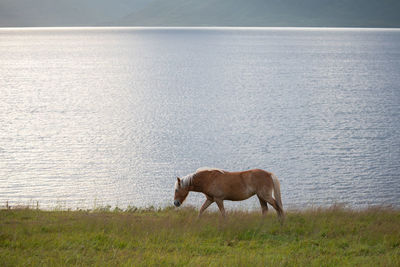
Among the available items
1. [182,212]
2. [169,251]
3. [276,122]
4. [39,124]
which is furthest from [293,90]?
[169,251]

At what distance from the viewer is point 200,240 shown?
33.9ft

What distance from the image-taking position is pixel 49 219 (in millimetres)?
12836

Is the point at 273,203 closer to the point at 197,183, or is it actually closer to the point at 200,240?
the point at 197,183

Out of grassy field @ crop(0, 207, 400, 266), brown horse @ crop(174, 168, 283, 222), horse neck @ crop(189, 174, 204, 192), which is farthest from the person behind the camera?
horse neck @ crop(189, 174, 204, 192)

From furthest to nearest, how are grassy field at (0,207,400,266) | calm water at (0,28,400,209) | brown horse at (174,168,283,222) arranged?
calm water at (0,28,400,209) → brown horse at (174,168,283,222) → grassy field at (0,207,400,266)

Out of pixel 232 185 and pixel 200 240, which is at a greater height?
pixel 232 185

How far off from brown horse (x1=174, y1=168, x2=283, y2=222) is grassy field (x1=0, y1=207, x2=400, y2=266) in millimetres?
570

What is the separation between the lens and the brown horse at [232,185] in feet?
39.9

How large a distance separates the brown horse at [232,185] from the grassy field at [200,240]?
1.87 feet

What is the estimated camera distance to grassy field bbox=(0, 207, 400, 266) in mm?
8617

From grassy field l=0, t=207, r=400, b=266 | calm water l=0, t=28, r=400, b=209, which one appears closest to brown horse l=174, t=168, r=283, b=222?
grassy field l=0, t=207, r=400, b=266

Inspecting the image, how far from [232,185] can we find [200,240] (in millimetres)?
2276

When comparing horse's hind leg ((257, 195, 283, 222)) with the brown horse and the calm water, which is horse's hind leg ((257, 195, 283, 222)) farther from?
the calm water

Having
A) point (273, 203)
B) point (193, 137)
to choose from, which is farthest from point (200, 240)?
point (193, 137)
